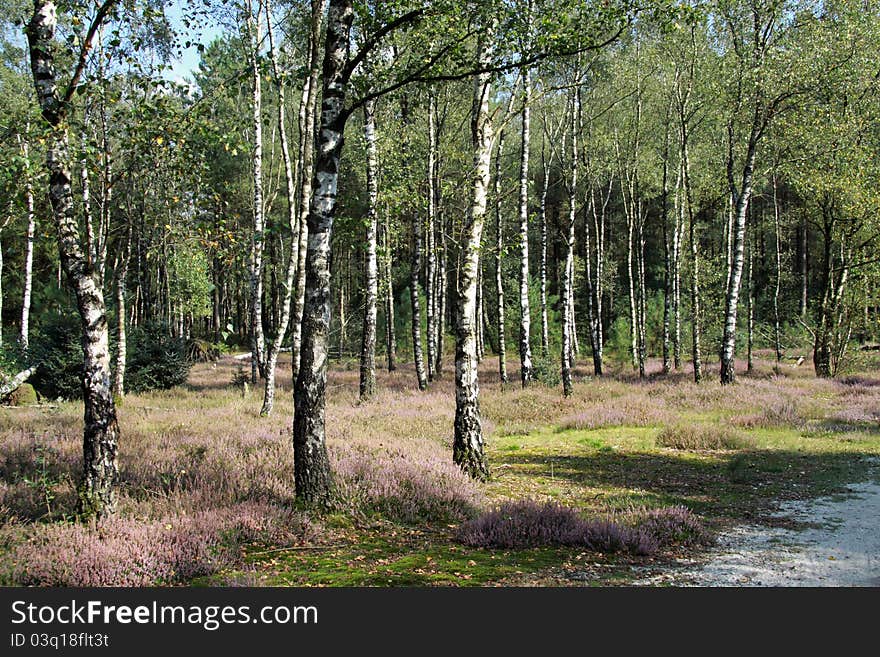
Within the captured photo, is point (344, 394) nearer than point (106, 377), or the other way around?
point (106, 377)

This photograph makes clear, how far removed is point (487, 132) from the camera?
10.8 metres

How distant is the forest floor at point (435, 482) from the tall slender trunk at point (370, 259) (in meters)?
1.30

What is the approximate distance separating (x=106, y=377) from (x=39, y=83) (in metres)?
3.49

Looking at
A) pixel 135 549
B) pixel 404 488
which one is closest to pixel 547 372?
pixel 404 488

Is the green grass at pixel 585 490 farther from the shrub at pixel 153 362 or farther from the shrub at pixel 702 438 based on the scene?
the shrub at pixel 153 362

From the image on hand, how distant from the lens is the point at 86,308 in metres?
6.95

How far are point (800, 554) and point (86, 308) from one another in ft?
29.9

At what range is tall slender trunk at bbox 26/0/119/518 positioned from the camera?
672 cm

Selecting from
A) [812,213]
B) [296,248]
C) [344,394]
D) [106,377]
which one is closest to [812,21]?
[812,213]

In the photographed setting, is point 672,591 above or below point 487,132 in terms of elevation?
below

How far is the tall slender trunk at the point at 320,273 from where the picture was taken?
759cm

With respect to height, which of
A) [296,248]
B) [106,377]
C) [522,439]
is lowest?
[522,439]

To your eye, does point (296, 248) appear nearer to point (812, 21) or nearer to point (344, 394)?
point (344, 394)

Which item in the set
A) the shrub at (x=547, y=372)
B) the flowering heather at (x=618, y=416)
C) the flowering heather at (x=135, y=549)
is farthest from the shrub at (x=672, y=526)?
the shrub at (x=547, y=372)
